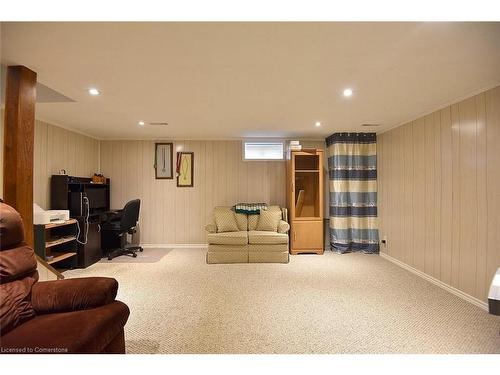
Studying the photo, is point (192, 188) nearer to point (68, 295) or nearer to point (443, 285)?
point (68, 295)

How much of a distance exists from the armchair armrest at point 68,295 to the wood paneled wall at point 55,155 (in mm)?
2958

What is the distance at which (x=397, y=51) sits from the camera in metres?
1.87

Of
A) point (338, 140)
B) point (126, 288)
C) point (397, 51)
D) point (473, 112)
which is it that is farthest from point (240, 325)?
point (338, 140)

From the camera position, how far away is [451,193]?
10.1ft

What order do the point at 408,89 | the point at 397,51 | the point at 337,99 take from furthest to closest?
the point at 337,99, the point at 408,89, the point at 397,51

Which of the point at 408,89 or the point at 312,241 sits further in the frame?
the point at 312,241

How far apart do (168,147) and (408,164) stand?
4.31 metres

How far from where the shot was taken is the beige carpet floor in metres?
2.01

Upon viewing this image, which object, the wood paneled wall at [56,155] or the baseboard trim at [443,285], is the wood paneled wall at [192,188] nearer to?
the wood paneled wall at [56,155]

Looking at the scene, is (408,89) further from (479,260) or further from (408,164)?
(479,260)

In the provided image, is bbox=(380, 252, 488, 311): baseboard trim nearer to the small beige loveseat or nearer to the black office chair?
the small beige loveseat

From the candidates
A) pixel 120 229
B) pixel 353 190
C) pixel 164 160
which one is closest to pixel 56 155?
pixel 120 229

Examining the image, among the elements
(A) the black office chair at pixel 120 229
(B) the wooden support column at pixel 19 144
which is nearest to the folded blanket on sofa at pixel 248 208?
(A) the black office chair at pixel 120 229
